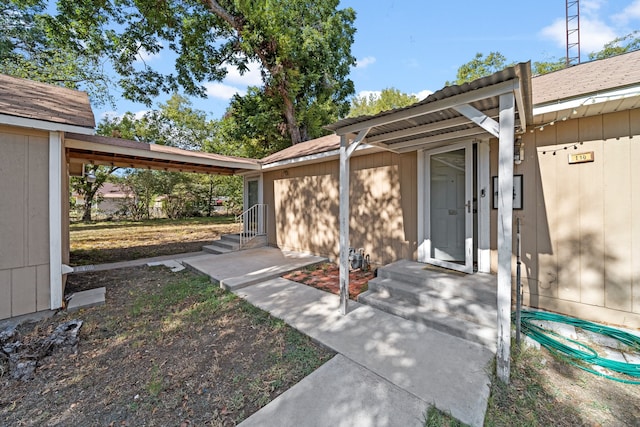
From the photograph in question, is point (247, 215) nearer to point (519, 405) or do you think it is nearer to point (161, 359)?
point (161, 359)

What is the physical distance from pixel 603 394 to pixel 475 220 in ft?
7.34

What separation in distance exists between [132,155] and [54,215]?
2453mm

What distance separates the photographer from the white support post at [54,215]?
11.1ft

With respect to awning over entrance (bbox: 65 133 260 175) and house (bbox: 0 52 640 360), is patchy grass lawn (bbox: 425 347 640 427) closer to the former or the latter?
house (bbox: 0 52 640 360)

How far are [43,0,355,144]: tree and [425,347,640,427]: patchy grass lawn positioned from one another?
11236 mm

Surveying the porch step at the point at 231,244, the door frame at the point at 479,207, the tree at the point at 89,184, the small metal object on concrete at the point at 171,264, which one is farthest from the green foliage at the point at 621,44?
the tree at the point at 89,184

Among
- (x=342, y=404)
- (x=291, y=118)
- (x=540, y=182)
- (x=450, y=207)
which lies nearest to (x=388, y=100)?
(x=291, y=118)

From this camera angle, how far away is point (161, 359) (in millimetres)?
2465

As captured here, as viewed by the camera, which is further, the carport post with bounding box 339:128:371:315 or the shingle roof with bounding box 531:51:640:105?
the carport post with bounding box 339:128:371:315

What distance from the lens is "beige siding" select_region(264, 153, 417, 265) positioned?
4691 millimetres

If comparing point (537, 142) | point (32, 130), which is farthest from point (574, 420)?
point (32, 130)

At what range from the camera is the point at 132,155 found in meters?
5.43

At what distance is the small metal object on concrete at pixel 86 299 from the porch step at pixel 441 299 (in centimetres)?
394

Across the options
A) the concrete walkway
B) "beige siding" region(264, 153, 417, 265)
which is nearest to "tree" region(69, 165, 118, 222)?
the concrete walkway
